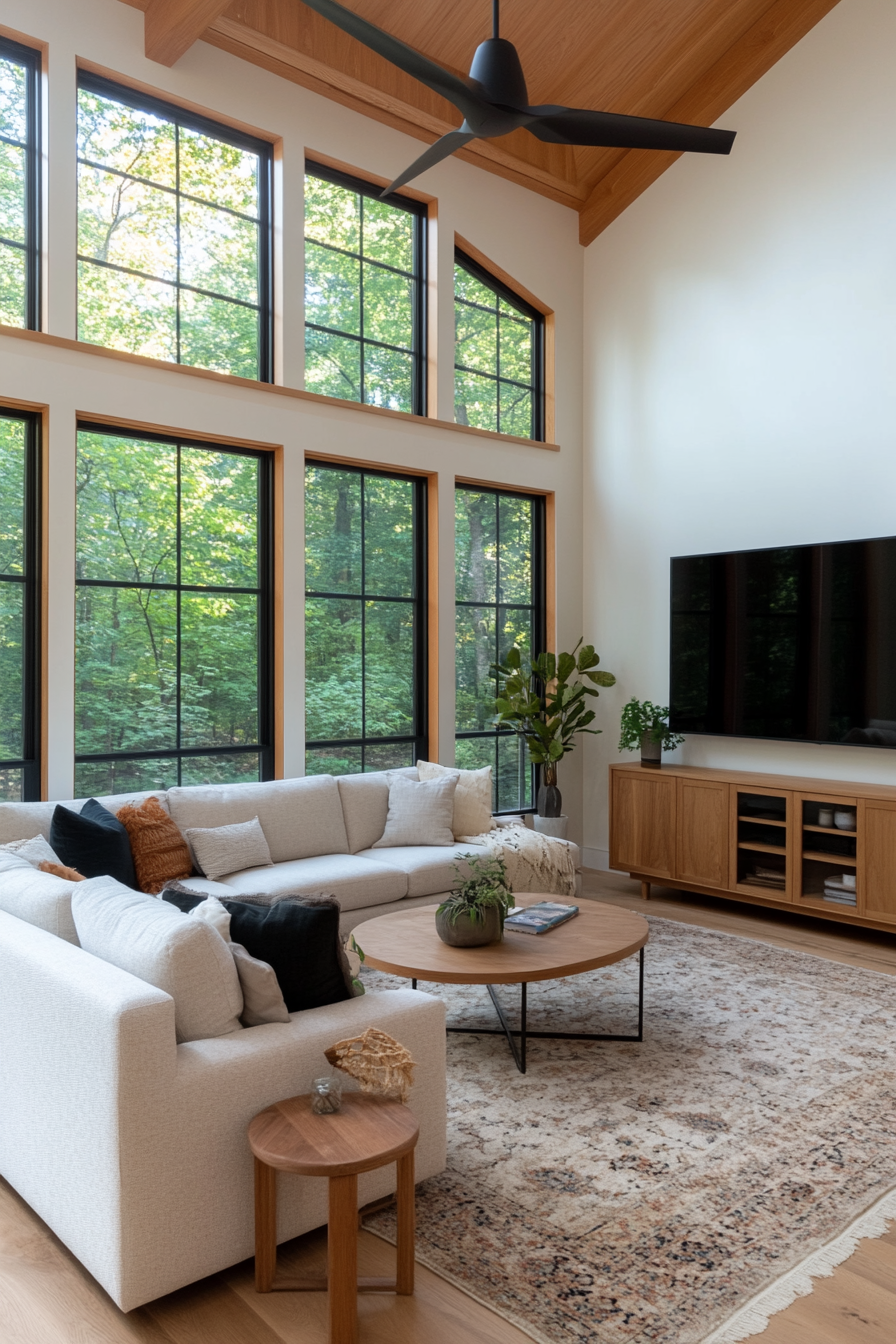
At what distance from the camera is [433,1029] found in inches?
100

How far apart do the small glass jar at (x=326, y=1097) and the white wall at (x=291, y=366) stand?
2839 millimetres

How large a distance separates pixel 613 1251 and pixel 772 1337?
15.5 inches

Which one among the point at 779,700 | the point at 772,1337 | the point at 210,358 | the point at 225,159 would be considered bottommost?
the point at 772,1337

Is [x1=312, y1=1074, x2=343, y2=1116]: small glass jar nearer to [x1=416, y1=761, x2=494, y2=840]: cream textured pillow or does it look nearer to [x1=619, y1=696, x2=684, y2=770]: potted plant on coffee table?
[x1=416, y1=761, x2=494, y2=840]: cream textured pillow

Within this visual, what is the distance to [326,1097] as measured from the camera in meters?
2.14

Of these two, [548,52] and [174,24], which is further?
[548,52]

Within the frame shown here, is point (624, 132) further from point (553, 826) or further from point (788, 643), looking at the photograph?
point (553, 826)

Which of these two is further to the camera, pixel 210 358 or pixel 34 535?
pixel 210 358

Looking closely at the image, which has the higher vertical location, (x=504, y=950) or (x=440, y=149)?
(x=440, y=149)

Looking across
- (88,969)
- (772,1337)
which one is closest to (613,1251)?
(772,1337)

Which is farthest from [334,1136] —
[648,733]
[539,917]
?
[648,733]

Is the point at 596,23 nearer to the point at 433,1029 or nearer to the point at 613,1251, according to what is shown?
the point at 433,1029

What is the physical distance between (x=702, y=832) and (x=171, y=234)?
171 inches

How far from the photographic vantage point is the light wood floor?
6.58ft
